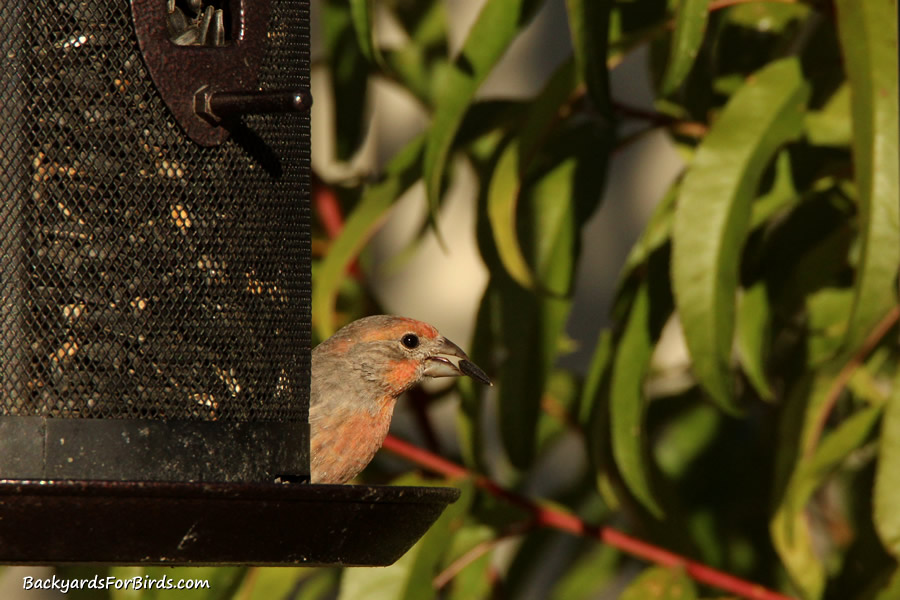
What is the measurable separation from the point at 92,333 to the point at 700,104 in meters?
2.75

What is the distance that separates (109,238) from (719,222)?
197 cm

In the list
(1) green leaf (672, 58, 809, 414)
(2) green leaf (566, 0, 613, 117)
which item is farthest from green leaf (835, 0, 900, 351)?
(2) green leaf (566, 0, 613, 117)

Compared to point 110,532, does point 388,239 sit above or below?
below

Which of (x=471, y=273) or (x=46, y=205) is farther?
(x=471, y=273)

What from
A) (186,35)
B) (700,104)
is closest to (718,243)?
(700,104)

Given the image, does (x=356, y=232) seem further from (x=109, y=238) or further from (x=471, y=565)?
(x=109, y=238)

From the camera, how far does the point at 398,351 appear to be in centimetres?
468

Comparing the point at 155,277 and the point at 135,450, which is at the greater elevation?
the point at 155,277

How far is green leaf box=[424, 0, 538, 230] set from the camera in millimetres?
4676

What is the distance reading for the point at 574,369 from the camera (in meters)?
8.78

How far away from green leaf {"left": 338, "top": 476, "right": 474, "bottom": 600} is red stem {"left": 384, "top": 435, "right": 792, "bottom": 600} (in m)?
0.50

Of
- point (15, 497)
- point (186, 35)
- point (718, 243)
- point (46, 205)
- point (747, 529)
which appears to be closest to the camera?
point (15, 497)

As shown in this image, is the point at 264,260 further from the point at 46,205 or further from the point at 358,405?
the point at 358,405

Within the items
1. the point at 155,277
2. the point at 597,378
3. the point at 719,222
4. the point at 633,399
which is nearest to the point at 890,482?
the point at 633,399
